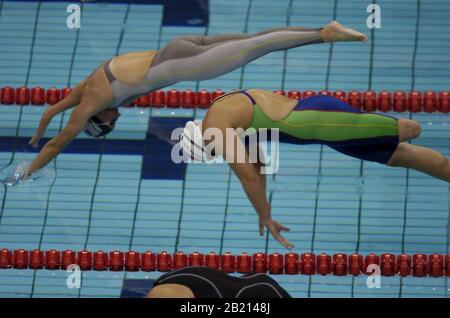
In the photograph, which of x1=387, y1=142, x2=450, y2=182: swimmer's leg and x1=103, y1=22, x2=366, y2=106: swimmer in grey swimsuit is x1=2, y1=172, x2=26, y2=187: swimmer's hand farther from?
x1=387, y1=142, x2=450, y2=182: swimmer's leg

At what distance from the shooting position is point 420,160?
507 cm

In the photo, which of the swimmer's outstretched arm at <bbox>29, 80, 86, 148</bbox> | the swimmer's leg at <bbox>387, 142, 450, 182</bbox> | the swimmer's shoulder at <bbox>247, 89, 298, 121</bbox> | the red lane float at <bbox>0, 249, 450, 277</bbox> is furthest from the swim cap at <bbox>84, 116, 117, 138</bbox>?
the swimmer's leg at <bbox>387, 142, 450, 182</bbox>

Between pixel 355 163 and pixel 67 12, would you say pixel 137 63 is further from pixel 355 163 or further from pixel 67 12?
pixel 67 12

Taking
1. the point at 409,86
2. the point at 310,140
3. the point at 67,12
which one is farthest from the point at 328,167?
the point at 67,12

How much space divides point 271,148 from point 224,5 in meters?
1.03

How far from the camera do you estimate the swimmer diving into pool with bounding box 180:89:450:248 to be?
483cm

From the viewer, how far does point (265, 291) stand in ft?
12.4

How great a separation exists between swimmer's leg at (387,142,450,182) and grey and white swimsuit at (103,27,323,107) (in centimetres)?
56

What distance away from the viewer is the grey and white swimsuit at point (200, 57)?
517 centimetres

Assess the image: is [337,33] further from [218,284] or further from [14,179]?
[14,179]

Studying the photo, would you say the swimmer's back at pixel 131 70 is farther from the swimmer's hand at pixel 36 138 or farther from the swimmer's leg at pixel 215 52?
the swimmer's hand at pixel 36 138

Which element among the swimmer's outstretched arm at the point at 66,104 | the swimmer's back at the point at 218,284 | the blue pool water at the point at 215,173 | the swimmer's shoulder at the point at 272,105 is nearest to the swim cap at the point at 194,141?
the swimmer's shoulder at the point at 272,105

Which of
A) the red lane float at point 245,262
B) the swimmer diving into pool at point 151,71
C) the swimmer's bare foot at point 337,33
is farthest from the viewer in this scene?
the red lane float at point 245,262

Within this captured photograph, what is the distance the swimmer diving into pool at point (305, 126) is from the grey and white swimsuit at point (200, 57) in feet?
0.87
